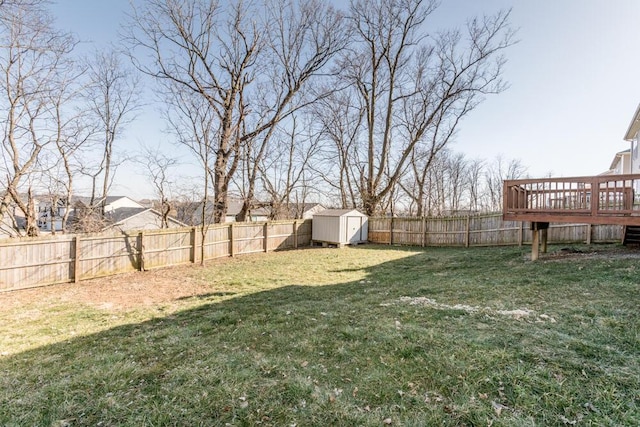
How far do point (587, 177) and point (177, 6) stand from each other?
14810mm

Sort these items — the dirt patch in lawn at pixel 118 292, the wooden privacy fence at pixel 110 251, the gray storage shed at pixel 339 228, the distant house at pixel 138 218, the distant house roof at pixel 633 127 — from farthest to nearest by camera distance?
the distant house at pixel 138 218 < the gray storage shed at pixel 339 228 < the distant house roof at pixel 633 127 < the wooden privacy fence at pixel 110 251 < the dirt patch in lawn at pixel 118 292

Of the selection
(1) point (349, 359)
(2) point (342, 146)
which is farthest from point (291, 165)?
(1) point (349, 359)

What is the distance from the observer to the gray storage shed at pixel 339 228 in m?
13.7

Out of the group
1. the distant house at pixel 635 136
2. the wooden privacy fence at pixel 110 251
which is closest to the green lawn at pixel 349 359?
the wooden privacy fence at pixel 110 251

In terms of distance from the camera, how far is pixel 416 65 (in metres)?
17.8

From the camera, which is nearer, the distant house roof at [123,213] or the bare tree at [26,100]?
the bare tree at [26,100]

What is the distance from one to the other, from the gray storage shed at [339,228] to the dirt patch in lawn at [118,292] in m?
7.06

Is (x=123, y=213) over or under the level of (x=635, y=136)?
under

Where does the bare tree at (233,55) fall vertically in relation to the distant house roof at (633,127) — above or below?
above

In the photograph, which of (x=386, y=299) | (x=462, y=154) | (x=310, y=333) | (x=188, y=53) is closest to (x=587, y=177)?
(x=386, y=299)

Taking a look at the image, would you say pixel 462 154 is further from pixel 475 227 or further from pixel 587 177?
pixel 587 177

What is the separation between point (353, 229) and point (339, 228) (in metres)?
1.06

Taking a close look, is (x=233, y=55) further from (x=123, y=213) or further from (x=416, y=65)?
(x=123, y=213)

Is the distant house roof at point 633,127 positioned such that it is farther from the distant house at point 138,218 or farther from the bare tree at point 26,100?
the distant house at point 138,218
